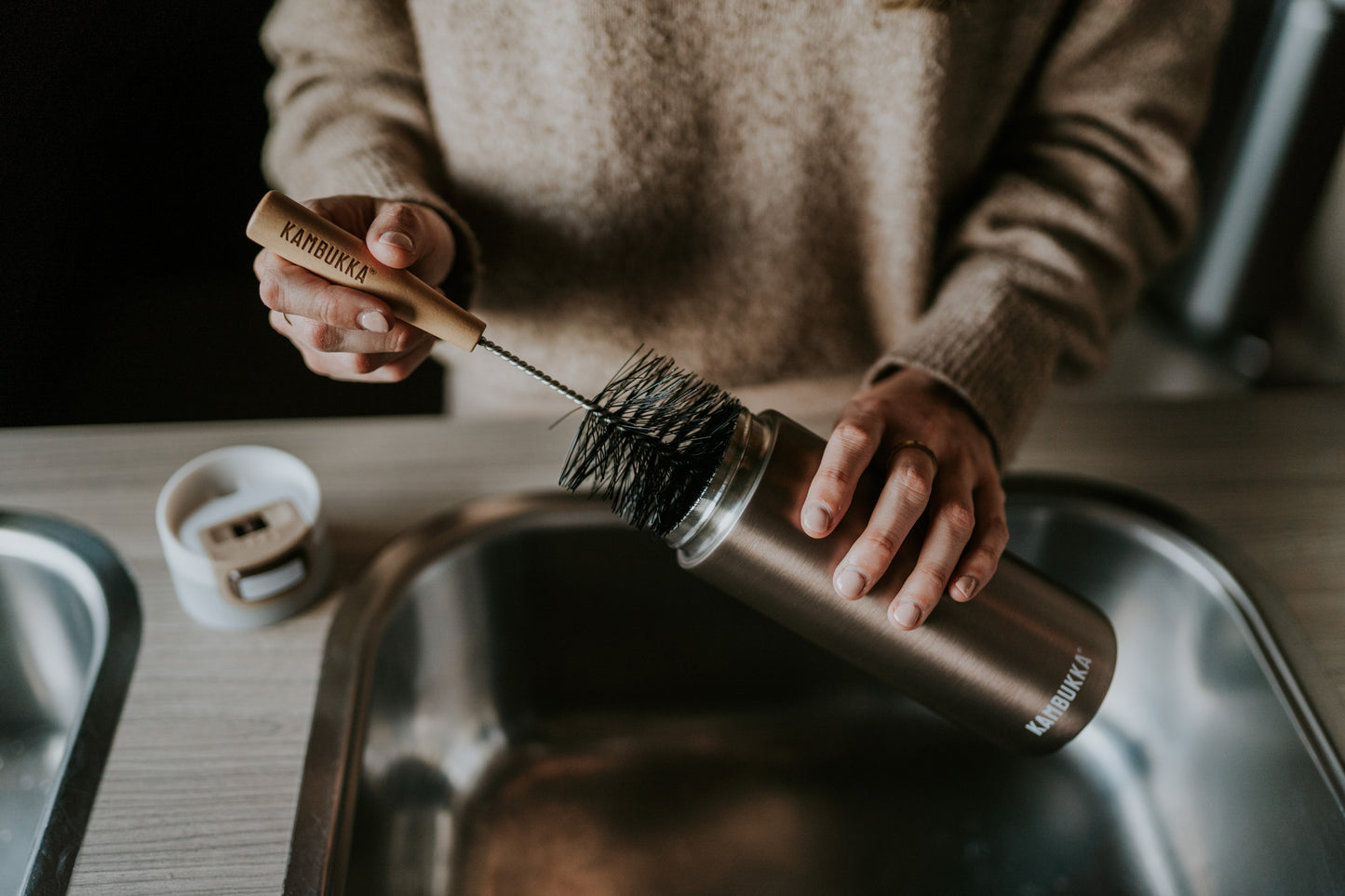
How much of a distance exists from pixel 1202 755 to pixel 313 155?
89 cm

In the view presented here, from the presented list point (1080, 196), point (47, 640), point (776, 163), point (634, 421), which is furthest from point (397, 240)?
point (1080, 196)

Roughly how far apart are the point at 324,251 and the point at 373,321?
0.14ft

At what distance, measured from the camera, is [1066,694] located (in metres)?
0.53

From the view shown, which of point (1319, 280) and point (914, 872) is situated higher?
point (914, 872)

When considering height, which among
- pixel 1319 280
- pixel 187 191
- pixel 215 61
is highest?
pixel 215 61

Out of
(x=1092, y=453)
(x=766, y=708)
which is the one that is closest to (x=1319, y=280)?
(x=1092, y=453)

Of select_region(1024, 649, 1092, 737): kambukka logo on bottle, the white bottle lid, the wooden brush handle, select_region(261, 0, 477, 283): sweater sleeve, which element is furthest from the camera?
select_region(261, 0, 477, 283): sweater sleeve

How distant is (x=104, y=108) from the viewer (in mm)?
716

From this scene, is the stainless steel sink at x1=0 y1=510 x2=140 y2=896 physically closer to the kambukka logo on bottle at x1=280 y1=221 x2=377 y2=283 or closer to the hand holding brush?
the hand holding brush

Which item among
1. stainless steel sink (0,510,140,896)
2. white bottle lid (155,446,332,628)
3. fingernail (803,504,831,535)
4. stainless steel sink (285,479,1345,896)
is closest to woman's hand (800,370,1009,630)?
fingernail (803,504,831,535)

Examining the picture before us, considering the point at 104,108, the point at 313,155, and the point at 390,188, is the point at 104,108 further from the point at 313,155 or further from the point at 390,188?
the point at 390,188

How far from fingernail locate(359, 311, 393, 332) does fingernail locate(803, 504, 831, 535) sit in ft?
0.80

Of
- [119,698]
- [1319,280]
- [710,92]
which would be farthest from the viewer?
[1319,280]

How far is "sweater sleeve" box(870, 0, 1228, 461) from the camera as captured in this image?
71 centimetres
